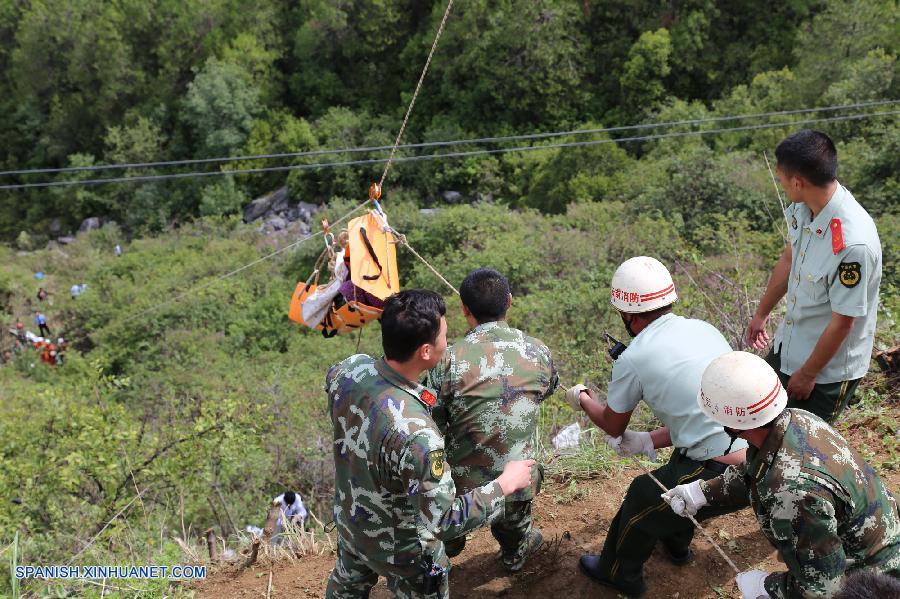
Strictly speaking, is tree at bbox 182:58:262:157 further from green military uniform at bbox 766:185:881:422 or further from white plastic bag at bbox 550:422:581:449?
green military uniform at bbox 766:185:881:422

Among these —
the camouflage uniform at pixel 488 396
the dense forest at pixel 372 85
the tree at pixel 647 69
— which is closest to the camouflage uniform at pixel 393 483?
the camouflage uniform at pixel 488 396

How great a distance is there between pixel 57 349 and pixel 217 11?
55.7 feet

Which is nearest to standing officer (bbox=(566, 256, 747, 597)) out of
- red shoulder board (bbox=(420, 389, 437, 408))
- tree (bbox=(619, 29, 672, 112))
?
red shoulder board (bbox=(420, 389, 437, 408))

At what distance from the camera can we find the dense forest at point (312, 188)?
739 centimetres

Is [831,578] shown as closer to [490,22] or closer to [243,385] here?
[243,385]

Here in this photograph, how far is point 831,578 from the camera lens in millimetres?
2334

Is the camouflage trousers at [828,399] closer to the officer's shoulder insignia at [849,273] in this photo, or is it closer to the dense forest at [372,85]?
the officer's shoulder insignia at [849,273]

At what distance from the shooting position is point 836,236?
3.08 m

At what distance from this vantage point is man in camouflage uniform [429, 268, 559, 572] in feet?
10.4

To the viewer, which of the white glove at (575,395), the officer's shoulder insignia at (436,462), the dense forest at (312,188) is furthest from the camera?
the dense forest at (312,188)

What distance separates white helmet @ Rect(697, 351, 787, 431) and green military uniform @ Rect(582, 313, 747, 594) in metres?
0.54

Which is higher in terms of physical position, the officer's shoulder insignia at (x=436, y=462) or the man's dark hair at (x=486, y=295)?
the man's dark hair at (x=486, y=295)

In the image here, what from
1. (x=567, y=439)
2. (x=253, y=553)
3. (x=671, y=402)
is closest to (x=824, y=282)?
(x=671, y=402)

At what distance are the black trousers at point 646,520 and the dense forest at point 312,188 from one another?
1309 millimetres
